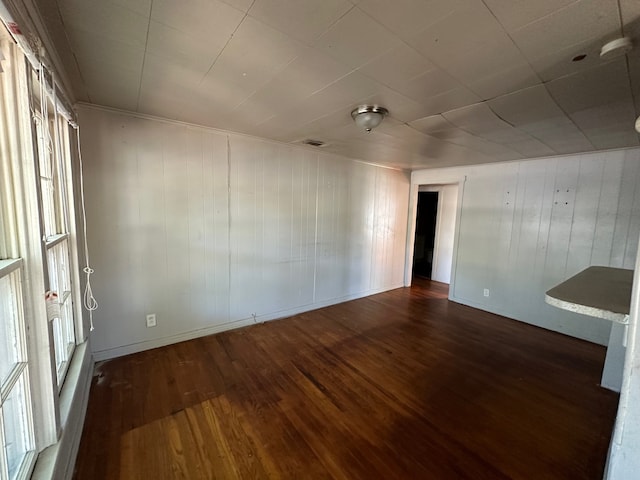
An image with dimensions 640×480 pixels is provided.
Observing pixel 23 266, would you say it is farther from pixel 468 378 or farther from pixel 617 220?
pixel 617 220

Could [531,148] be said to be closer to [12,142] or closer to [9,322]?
[12,142]

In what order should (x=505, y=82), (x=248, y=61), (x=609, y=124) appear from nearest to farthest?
(x=248, y=61) → (x=505, y=82) → (x=609, y=124)

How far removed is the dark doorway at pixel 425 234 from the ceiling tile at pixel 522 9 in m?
5.28

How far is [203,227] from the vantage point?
281 cm

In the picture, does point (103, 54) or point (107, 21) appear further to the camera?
point (103, 54)

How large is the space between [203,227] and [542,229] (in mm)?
4341

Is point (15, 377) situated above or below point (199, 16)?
below

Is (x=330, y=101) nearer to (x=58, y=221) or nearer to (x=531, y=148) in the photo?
(x=58, y=221)

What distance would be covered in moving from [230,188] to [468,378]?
3.06 meters

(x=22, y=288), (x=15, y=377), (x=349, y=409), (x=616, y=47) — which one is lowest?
(x=349, y=409)

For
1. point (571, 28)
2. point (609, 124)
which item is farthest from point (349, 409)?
point (609, 124)

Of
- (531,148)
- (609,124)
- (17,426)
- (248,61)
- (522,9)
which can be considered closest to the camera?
(522,9)

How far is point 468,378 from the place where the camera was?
2352mm

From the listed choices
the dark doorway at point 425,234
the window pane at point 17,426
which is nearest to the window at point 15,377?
the window pane at point 17,426
